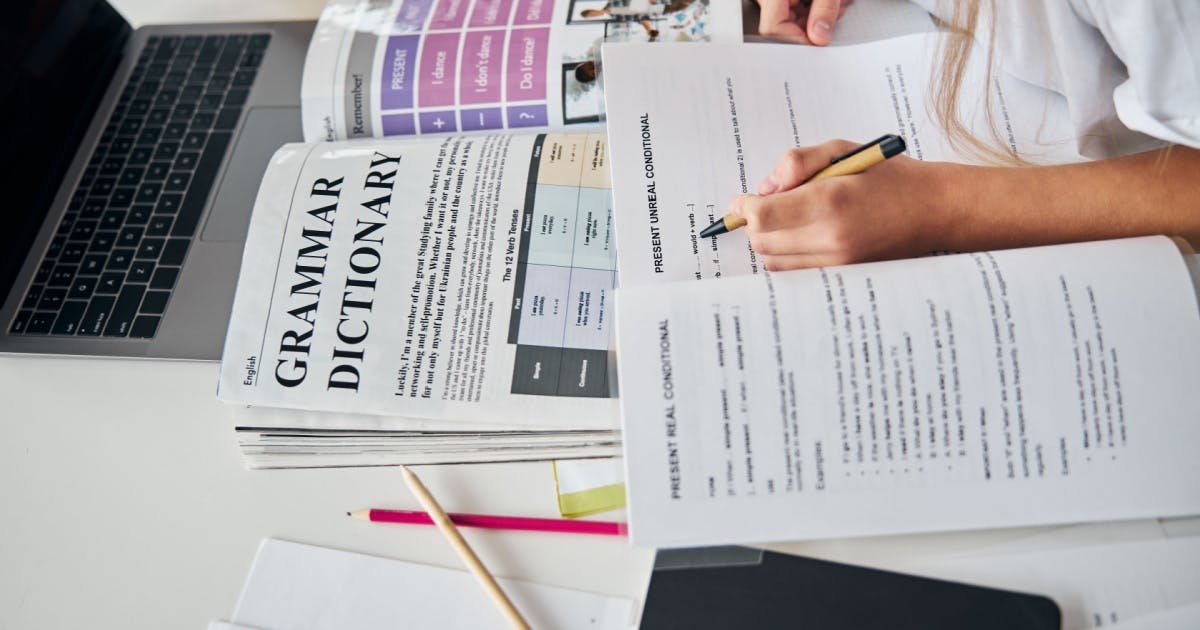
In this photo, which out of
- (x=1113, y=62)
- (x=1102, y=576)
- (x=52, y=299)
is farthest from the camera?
(x=52, y=299)

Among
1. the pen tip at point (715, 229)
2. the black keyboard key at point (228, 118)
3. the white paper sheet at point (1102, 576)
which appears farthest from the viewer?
the black keyboard key at point (228, 118)

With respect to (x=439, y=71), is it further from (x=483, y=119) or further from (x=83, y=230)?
(x=83, y=230)

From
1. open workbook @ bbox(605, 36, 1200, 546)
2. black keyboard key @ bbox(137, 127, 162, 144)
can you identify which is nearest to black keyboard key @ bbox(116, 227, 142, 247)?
black keyboard key @ bbox(137, 127, 162, 144)

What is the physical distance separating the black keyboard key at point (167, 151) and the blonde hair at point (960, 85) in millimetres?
621

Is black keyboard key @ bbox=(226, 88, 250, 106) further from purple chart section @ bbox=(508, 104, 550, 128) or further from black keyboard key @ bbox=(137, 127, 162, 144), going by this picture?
purple chart section @ bbox=(508, 104, 550, 128)

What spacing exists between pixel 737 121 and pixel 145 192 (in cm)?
49

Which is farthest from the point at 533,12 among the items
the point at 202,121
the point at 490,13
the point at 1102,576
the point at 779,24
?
the point at 1102,576

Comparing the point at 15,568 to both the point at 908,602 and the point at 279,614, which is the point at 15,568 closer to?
the point at 279,614

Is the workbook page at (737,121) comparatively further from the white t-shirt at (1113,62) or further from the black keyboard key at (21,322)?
the black keyboard key at (21,322)

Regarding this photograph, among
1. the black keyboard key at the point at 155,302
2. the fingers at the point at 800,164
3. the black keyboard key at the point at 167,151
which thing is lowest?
the black keyboard key at the point at 155,302

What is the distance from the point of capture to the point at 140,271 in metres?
0.66

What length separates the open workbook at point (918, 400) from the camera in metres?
0.45

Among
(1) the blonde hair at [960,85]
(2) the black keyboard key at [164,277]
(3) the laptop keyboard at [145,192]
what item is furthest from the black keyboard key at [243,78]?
(1) the blonde hair at [960,85]

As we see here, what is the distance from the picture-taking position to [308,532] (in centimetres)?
52
